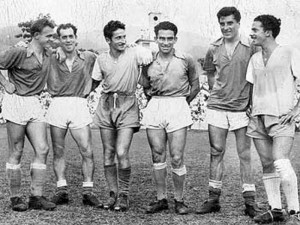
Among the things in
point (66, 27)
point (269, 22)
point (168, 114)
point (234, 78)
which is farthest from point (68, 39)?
point (269, 22)

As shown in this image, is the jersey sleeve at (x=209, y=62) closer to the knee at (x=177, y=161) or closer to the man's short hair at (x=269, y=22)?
the man's short hair at (x=269, y=22)

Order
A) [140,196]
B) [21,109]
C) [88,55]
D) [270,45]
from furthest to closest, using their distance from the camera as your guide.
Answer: [140,196], [88,55], [21,109], [270,45]

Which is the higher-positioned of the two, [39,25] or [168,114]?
[39,25]

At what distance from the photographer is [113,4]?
5535 mm

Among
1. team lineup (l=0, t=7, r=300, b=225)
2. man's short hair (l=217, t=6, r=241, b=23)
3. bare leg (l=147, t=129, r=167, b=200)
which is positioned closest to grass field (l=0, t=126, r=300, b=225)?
team lineup (l=0, t=7, r=300, b=225)

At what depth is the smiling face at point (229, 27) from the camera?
221 inches

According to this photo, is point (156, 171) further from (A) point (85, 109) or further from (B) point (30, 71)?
(B) point (30, 71)

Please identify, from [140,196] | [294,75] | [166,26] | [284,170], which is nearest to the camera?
[284,170]

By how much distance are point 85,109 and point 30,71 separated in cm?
83

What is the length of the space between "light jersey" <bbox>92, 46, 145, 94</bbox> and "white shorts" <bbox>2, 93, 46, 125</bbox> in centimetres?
86

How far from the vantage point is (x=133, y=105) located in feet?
20.1

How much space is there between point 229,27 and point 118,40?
130cm

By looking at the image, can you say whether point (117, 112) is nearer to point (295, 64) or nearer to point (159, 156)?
point (159, 156)

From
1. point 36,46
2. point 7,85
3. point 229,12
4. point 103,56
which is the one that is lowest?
point 7,85
